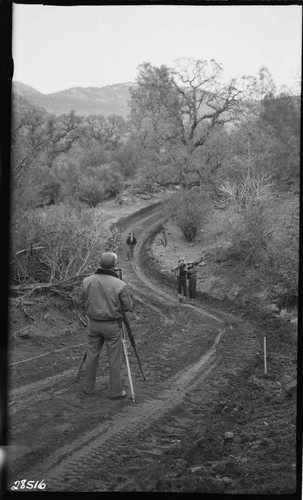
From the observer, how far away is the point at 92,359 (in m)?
4.08

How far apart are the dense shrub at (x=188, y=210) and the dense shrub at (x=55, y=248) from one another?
543 cm

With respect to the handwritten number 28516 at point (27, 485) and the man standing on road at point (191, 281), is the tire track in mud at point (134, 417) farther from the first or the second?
the man standing on road at point (191, 281)

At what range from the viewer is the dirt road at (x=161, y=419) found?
9.90 feet

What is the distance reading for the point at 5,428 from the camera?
3193mm

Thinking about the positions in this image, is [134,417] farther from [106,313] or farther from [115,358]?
[106,313]

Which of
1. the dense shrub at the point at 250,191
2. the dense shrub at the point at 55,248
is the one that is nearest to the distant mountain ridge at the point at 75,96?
the dense shrub at the point at 55,248

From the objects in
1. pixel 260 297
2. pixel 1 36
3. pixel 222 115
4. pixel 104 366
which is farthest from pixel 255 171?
pixel 1 36

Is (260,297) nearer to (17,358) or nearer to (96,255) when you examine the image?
(96,255)

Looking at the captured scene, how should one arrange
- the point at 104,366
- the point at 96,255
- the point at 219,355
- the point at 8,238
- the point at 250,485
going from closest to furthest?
1. the point at 250,485
2. the point at 8,238
3. the point at 104,366
4. the point at 219,355
5. the point at 96,255

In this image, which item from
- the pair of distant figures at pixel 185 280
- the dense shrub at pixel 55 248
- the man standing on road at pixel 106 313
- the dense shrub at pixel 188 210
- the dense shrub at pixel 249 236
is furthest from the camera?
the dense shrub at pixel 188 210

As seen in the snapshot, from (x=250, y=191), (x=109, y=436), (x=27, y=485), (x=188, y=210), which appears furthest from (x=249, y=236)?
(x=27, y=485)

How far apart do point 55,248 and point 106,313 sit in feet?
10.0

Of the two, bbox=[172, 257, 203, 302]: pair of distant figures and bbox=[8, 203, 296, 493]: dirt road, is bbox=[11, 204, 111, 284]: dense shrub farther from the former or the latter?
bbox=[172, 257, 203, 302]: pair of distant figures

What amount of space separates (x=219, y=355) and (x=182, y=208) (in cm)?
785
